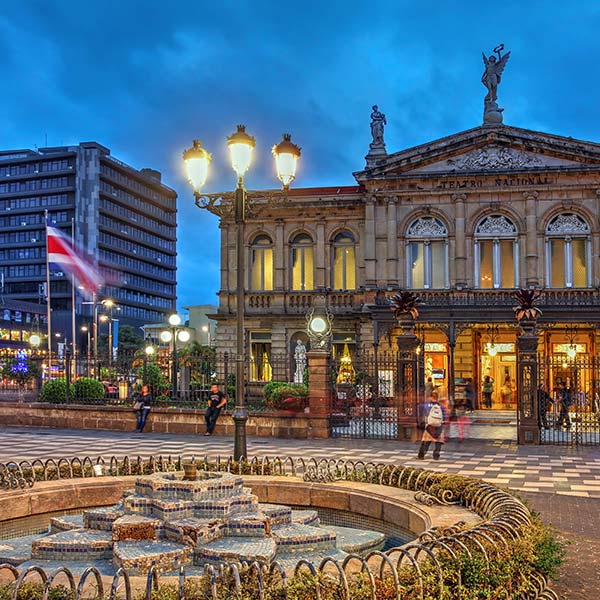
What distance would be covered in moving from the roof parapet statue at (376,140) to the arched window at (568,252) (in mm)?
9053

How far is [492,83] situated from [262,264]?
1506 centimetres

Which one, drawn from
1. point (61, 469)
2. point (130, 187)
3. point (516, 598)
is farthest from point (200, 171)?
point (130, 187)

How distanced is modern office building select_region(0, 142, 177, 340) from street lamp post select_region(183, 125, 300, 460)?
87.5 m

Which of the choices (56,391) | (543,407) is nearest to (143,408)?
(56,391)

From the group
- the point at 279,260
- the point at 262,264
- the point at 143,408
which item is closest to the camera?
the point at 143,408

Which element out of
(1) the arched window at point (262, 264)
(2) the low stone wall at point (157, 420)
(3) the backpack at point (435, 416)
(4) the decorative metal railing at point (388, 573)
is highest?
(1) the arched window at point (262, 264)

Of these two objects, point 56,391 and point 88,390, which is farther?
point 56,391

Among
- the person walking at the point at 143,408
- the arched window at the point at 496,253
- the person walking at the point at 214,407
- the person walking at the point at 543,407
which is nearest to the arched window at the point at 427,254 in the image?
the arched window at the point at 496,253

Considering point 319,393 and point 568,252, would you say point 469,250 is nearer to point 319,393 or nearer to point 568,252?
point 568,252

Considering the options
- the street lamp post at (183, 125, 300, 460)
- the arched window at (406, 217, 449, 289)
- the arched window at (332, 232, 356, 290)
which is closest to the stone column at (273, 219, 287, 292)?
the arched window at (332, 232, 356, 290)

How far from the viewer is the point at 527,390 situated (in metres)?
22.2

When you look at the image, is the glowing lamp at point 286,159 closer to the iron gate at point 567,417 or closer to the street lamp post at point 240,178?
the street lamp post at point 240,178

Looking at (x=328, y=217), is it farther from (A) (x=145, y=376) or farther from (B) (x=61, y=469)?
(B) (x=61, y=469)

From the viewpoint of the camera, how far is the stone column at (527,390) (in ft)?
72.4
